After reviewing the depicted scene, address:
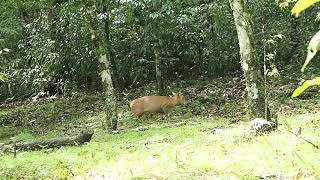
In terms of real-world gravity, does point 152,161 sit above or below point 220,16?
below

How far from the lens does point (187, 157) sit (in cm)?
613

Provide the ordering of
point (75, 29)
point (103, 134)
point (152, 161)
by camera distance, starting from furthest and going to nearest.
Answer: point (75, 29) < point (103, 134) < point (152, 161)

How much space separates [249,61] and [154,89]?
10.0 m

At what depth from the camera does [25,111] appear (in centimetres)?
1655

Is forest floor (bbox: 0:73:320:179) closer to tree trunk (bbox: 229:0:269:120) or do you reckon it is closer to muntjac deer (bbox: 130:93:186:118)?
muntjac deer (bbox: 130:93:186:118)

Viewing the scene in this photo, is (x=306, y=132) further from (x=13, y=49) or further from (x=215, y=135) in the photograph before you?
(x=13, y=49)

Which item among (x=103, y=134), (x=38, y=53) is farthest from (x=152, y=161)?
(x=38, y=53)

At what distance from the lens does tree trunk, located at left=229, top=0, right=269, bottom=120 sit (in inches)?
275

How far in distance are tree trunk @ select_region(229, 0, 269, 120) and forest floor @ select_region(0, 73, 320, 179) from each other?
1.48 ft

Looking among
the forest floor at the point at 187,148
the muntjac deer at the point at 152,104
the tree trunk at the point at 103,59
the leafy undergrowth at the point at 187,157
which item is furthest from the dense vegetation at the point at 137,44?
the leafy undergrowth at the point at 187,157

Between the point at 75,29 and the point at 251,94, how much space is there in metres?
10.3

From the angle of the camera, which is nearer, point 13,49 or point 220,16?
point 220,16

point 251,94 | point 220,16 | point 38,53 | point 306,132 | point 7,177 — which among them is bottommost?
point 7,177

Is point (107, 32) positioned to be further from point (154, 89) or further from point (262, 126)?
point (262, 126)
